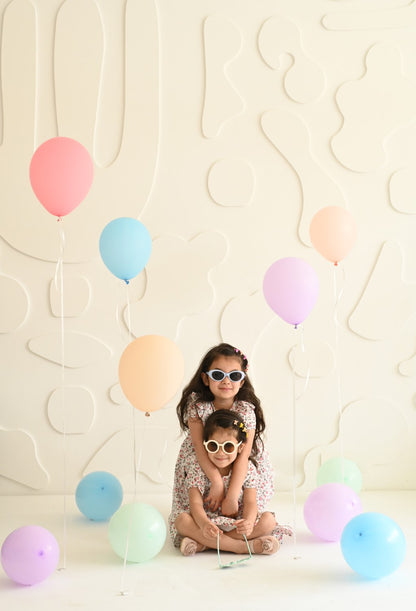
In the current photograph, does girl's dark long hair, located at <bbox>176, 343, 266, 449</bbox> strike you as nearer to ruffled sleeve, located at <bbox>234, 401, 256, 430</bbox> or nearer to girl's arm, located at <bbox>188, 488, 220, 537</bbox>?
ruffled sleeve, located at <bbox>234, 401, 256, 430</bbox>

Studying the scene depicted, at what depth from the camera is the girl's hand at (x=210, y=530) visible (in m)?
2.44

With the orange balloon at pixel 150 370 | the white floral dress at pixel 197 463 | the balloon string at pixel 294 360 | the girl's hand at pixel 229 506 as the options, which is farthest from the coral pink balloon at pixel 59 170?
the balloon string at pixel 294 360

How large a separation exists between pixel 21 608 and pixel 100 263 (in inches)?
68.5

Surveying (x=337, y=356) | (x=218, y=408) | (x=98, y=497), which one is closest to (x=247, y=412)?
(x=218, y=408)

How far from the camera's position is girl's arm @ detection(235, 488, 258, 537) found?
8.11 ft

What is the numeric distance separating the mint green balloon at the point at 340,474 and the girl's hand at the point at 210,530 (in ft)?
2.49

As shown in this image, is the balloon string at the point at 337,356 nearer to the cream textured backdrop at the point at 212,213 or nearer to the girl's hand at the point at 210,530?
the cream textured backdrop at the point at 212,213

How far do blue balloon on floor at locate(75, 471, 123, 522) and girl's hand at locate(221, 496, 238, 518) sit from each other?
0.56 meters

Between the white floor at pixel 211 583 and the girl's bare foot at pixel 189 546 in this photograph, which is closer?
the white floor at pixel 211 583

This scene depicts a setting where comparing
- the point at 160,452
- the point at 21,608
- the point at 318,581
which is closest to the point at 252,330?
the point at 160,452

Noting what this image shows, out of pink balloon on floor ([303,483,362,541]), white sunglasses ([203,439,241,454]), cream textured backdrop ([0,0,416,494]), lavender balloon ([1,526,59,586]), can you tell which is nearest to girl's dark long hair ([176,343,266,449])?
white sunglasses ([203,439,241,454])

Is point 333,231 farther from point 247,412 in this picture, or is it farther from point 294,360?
point 247,412

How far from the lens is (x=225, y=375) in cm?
273

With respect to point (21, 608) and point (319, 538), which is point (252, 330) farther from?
point (21, 608)
